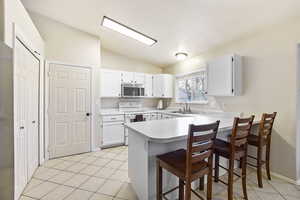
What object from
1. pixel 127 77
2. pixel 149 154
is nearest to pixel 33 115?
pixel 149 154

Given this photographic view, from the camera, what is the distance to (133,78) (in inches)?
179

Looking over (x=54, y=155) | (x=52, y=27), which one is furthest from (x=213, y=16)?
(x=54, y=155)

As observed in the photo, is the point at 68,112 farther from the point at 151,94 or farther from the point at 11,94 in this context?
the point at 151,94

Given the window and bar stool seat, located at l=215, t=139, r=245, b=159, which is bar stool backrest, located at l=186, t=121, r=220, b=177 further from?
the window

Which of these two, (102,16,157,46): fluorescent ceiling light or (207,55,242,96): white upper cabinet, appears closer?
(207,55,242,96): white upper cabinet

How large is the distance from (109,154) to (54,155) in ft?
3.78

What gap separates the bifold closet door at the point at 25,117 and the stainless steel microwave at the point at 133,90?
2088mm

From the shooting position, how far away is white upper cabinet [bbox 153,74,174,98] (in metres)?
4.82

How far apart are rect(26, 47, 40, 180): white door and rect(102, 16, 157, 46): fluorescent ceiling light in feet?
4.98

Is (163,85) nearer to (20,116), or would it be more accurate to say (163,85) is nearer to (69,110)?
(69,110)

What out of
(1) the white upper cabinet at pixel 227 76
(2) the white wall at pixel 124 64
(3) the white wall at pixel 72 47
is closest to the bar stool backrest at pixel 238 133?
(1) the white upper cabinet at pixel 227 76

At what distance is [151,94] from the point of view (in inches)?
194

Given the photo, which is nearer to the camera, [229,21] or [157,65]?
[229,21]

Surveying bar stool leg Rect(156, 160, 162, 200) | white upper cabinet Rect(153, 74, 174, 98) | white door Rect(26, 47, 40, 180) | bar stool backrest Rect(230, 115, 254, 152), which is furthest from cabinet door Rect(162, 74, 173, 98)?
bar stool leg Rect(156, 160, 162, 200)
